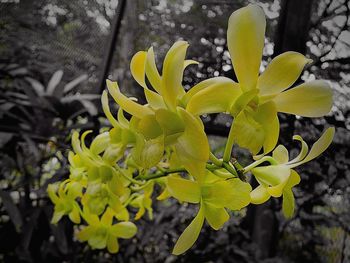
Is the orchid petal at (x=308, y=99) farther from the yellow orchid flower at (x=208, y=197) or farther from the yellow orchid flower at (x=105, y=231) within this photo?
the yellow orchid flower at (x=105, y=231)

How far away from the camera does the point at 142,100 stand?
130cm

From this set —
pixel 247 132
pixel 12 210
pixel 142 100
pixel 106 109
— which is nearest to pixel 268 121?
pixel 247 132

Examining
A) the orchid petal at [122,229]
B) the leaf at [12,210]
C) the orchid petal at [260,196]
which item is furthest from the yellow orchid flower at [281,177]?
the leaf at [12,210]

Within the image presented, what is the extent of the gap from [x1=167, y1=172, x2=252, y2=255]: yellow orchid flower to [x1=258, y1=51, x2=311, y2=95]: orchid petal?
0.22 ft

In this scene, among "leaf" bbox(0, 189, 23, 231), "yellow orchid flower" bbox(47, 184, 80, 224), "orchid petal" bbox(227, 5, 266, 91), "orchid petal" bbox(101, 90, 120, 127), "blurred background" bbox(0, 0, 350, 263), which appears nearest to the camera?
"orchid petal" bbox(227, 5, 266, 91)

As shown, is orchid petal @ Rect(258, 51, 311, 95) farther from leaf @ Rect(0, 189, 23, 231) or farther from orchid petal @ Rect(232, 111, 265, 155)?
leaf @ Rect(0, 189, 23, 231)

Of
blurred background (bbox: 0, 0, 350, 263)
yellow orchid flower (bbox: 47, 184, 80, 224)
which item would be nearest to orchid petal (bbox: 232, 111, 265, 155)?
yellow orchid flower (bbox: 47, 184, 80, 224)

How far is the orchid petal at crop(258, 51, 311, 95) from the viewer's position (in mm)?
220

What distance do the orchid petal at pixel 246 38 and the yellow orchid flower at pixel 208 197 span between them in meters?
0.08

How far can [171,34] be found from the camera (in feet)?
4.39

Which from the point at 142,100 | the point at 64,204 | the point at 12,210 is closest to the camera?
the point at 64,204

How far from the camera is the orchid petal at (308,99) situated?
0.23 metres

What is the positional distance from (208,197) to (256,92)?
0.09 meters

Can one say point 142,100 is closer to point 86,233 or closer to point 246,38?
point 86,233
